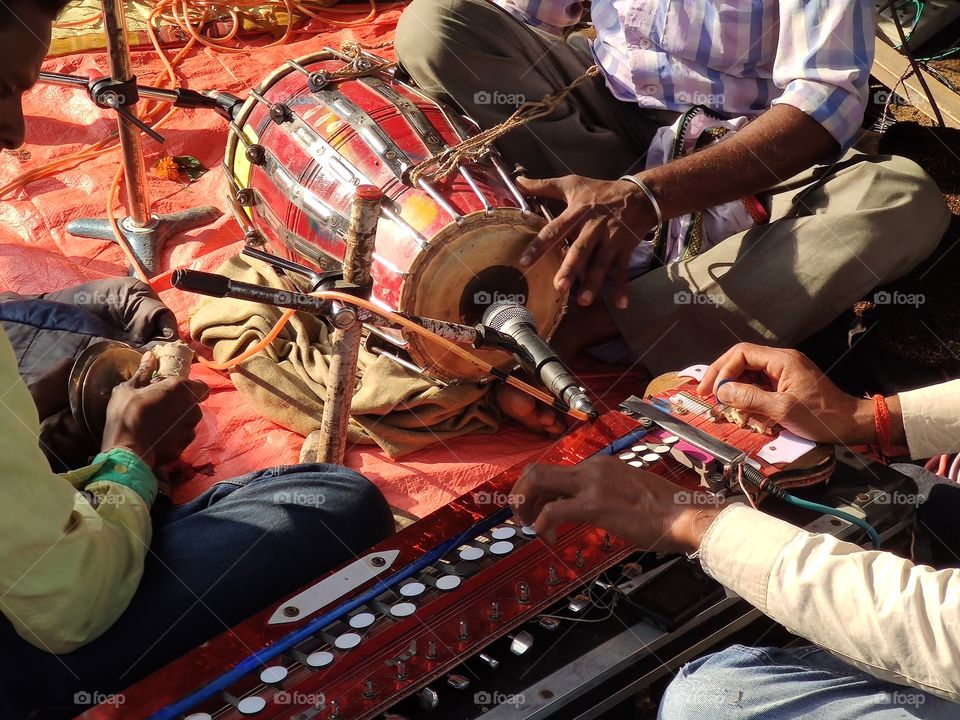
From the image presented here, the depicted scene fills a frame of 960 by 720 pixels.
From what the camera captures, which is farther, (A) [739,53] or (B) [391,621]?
(A) [739,53]

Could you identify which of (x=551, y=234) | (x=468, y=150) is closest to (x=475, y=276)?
(x=551, y=234)

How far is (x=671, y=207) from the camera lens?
2447 mm

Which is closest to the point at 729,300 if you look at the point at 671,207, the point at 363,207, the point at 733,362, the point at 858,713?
the point at 671,207

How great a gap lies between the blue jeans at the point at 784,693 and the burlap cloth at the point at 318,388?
108 cm

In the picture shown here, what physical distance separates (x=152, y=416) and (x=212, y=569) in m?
0.53

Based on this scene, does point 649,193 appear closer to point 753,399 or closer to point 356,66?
point 753,399

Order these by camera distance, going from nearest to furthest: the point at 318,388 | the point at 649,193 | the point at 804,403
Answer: the point at 804,403
the point at 649,193
the point at 318,388

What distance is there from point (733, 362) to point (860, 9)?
1.06m

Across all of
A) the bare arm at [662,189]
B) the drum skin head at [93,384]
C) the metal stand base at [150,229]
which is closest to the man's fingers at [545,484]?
the bare arm at [662,189]

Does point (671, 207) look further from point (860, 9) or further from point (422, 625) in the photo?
point (422, 625)

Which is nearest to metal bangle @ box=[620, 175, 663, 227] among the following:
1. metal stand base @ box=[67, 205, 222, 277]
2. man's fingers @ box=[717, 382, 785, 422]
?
man's fingers @ box=[717, 382, 785, 422]

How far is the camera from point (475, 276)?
2.35 meters

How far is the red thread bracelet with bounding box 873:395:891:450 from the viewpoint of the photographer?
1948 mm

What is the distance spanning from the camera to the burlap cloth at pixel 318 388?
8.29 feet
